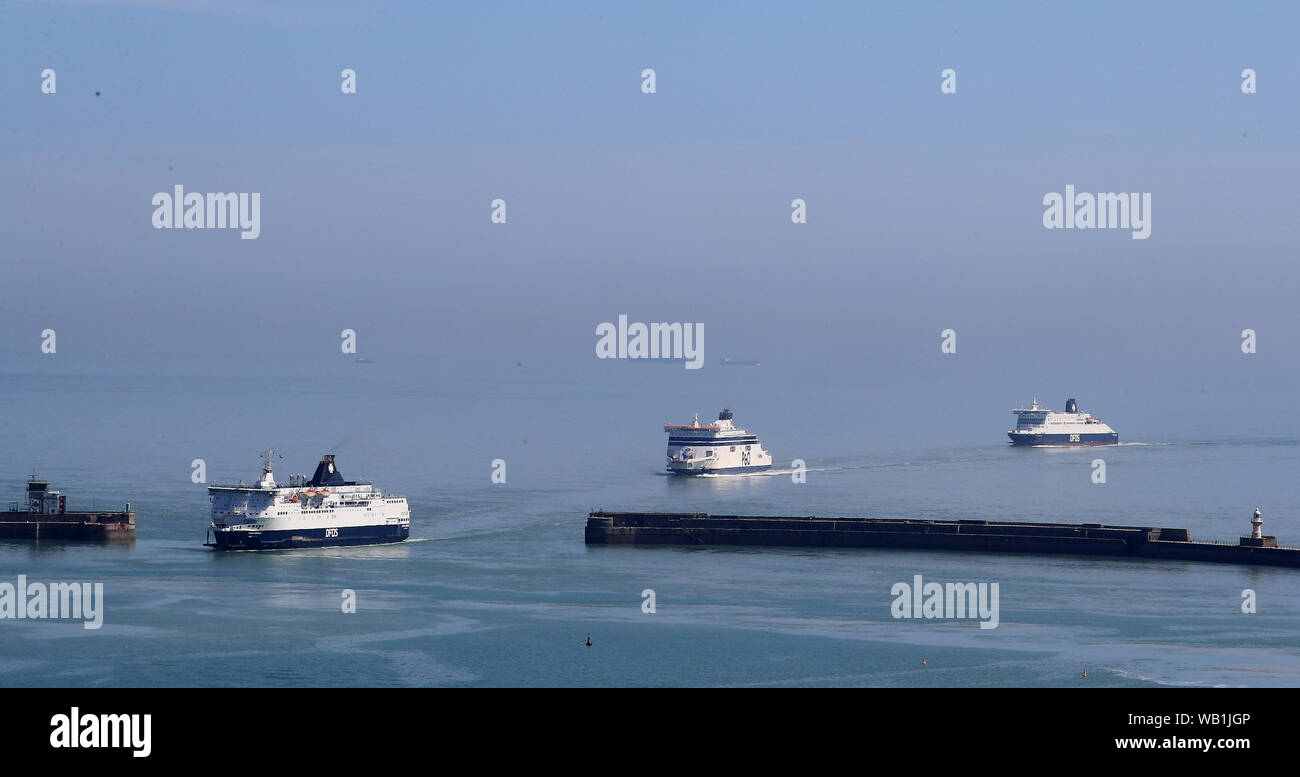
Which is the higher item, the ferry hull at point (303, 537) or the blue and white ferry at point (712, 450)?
the blue and white ferry at point (712, 450)

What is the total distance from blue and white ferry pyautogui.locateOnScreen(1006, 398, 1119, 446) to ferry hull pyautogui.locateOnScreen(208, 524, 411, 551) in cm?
10195

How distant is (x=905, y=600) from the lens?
67.8 m

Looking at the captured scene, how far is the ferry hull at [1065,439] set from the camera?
17138 cm

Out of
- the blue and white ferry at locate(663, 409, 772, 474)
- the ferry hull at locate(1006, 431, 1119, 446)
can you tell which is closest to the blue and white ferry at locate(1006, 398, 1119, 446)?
the ferry hull at locate(1006, 431, 1119, 446)

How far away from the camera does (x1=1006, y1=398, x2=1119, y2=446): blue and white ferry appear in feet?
563

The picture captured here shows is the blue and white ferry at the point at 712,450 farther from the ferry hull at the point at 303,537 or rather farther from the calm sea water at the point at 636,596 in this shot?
the ferry hull at the point at 303,537

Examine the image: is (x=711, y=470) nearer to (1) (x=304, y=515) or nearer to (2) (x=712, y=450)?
(2) (x=712, y=450)

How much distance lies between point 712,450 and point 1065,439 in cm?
5782

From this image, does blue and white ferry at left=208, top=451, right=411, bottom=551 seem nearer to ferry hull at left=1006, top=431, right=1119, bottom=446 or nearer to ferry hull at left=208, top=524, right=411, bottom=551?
ferry hull at left=208, top=524, right=411, bottom=551

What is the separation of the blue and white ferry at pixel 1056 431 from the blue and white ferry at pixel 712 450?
48115 mm

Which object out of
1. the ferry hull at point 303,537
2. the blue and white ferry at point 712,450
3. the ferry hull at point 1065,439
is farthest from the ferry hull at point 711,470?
the ferry hull at point 303,537

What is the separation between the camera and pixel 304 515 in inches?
3282
